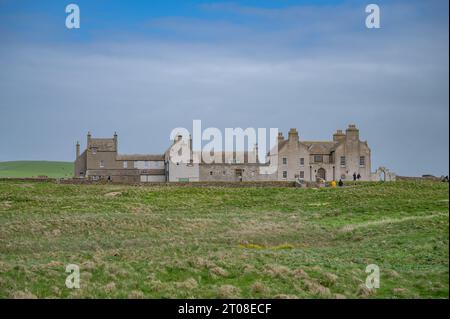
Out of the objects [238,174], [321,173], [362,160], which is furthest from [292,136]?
[362,160]

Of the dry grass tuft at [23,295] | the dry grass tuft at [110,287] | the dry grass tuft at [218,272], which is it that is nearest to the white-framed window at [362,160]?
the dry grass tuft at [218,272]

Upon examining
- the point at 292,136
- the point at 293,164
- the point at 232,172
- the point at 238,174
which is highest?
the point at 292,136

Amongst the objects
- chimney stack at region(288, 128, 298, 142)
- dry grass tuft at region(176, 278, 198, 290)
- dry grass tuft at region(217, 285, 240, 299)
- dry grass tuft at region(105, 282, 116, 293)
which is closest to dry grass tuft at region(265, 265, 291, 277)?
dry grass tuft at region(217, 285, 240, 299)

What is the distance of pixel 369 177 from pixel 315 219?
47216mm

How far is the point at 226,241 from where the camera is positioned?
40.0 meters

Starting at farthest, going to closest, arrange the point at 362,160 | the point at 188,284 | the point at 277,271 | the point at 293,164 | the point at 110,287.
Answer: the point at 362,160
the point at 293,164
the point at 277,271
the point at 188,284
the point at 110,287

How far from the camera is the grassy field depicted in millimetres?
26953

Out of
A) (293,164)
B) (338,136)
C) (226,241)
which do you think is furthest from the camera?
(338,136)

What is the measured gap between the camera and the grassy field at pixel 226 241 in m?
27.0

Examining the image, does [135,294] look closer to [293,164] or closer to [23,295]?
[23,295]

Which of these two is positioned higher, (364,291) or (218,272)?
(218,272)

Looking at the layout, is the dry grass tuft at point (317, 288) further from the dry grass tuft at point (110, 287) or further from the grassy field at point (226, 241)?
the dry grass tuft at point (110, 287)

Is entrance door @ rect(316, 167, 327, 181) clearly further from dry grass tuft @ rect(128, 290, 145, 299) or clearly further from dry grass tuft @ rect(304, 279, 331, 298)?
dry grass tuft @ rect(128, 290, 145, 299)
